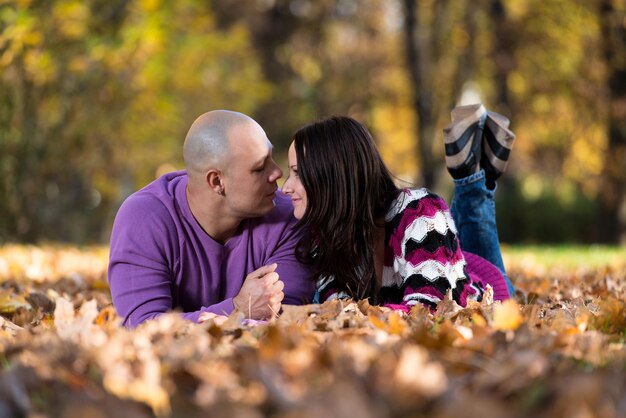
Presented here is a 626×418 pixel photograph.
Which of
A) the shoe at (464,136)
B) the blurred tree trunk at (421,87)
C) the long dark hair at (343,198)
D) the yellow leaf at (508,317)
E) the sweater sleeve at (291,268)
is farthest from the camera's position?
the blurred tree trunk at (421,87)

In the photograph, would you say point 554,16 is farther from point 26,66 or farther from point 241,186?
point 241,186

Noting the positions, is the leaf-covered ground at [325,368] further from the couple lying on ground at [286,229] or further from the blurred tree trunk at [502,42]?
the blurred tree trunk at [502,42]

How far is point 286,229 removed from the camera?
13.2 feet

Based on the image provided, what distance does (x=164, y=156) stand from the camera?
56.9ft

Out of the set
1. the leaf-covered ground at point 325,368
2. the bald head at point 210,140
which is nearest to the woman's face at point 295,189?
the bald head at point 210,140

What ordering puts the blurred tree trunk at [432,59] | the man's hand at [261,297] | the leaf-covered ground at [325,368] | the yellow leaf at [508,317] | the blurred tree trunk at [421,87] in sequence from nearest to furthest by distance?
the leaf-covered ground at [325,368] → the yellow leaf at [508,317] → the man's hand at [261,297] → the blurred tree trunk at [421,87] → the blurred tree trunk at [432,59]

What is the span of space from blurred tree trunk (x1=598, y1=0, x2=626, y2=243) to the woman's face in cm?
1127

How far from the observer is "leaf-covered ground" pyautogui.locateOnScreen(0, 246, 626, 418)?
165cm

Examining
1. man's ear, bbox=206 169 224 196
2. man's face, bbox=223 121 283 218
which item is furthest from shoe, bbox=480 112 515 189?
man's ear, bbox=206 169 224 196

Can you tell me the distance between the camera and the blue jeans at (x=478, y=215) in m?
5.12

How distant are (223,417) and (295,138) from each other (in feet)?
7.93

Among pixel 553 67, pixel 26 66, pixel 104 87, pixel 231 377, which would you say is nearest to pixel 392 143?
pixel 553 67

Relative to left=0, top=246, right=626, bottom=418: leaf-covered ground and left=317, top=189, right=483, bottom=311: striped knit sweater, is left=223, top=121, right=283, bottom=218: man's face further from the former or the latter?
left=0, top=246, right=626, bottom=418: leaf-covered ground

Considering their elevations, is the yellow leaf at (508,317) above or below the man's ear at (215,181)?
below
